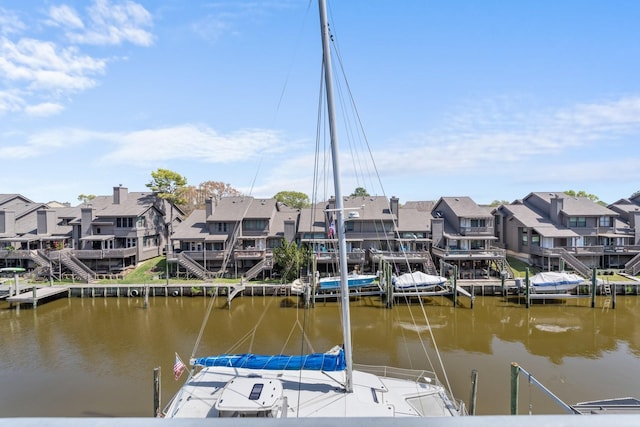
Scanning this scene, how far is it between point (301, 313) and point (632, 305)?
2984 centimetres

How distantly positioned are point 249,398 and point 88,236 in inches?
1740

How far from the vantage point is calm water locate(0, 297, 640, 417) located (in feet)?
57.2

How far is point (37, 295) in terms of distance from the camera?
33.9 metres

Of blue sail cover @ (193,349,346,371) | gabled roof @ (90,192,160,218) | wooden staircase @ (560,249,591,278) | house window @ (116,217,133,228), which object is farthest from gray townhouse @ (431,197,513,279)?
house window @ (116,217,133,228)

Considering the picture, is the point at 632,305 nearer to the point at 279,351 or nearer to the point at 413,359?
the point at 413,359

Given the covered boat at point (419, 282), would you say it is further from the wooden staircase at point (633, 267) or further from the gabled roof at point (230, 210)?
the wooden staircase at point (633, 267)

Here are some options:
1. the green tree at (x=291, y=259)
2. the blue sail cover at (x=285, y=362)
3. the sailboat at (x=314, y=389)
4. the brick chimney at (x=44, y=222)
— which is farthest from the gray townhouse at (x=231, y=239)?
the sailboat at (x=314, y=389)

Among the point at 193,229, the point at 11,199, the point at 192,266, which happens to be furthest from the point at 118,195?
the point at 11,199

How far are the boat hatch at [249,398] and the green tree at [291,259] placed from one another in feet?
85.2

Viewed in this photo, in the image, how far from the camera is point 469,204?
4897 cm

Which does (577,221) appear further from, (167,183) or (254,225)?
(167,183)

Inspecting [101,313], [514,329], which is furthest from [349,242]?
[101,313]

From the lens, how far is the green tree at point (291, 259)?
38594 mm

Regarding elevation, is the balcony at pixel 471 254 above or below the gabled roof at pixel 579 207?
below
